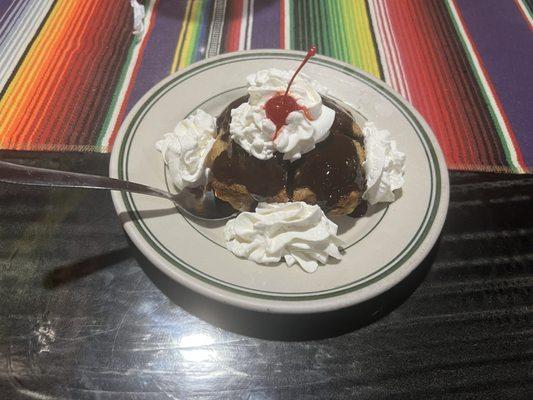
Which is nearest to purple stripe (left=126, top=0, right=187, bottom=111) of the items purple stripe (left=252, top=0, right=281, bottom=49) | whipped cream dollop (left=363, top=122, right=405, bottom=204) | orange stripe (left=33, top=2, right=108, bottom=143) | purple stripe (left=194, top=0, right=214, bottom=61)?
purple stripe (left=194, top=0, right=214, bottom=61)

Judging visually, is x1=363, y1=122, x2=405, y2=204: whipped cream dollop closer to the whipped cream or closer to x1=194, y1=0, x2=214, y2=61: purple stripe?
x1=194, y1=0, x2=214, y2=61: purple stripe

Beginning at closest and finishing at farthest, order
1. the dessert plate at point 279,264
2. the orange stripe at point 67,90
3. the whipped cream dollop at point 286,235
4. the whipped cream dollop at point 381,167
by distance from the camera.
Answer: the dessert plate at point 279,264 → the whipped cream dollop at point 286,235 → the whipped cream dollop at point 381,167 → the orange stripe at point 67,90

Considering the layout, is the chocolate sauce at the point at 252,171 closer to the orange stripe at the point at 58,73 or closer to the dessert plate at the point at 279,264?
→ the dessert plate at the point at 279,264

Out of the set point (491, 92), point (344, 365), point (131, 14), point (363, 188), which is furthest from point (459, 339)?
point (131, 14)

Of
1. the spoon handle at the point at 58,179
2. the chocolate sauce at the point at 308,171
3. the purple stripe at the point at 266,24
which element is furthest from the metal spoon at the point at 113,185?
the purple stripe at the point at 266,24

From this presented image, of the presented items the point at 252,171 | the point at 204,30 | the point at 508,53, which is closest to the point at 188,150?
the point at 252,171

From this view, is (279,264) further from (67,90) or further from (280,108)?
(67,90)
